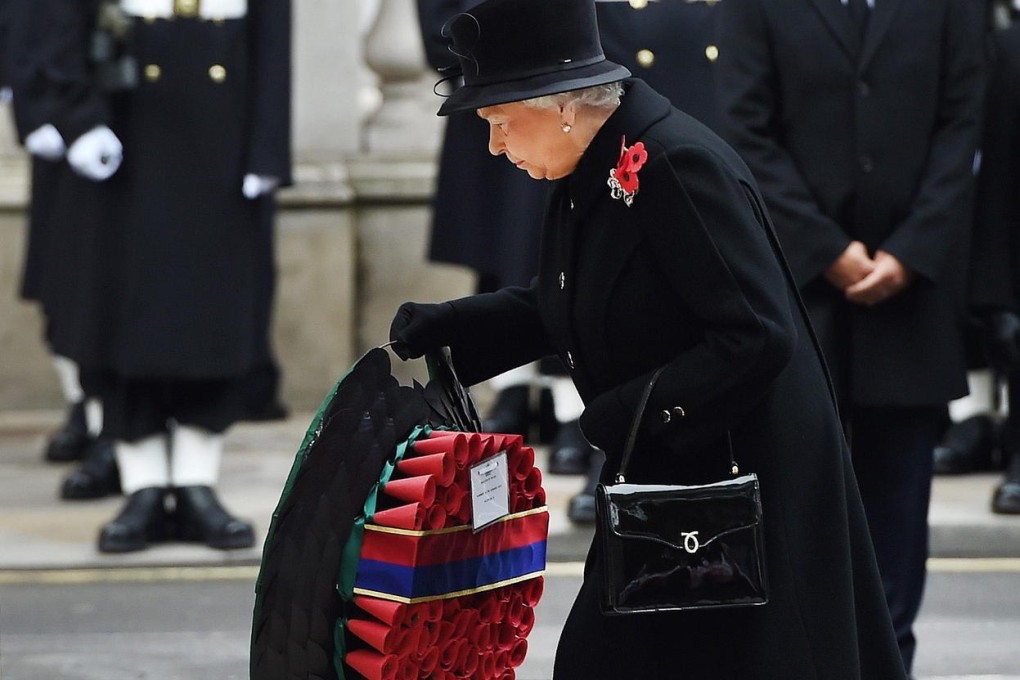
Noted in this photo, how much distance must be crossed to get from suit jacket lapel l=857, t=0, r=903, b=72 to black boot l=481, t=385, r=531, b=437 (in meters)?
3.06

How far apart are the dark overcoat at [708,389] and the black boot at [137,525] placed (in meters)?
3.13

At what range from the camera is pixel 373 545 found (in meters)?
3.11

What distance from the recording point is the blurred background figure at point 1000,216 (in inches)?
233

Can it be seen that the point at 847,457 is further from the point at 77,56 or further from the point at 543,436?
the point at 543,436

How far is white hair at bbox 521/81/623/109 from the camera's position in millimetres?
3076

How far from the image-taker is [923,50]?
15.2ft

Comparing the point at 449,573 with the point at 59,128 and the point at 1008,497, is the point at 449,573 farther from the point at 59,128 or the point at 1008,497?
the point at 1008,497

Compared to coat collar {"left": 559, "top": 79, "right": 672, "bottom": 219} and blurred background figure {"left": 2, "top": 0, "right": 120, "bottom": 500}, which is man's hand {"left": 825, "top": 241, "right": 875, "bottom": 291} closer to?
coat collar {"left": 559, "top": 79, "right": 672, "bottom": 219}

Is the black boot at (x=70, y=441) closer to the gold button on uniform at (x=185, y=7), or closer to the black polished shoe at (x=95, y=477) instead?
the black polished shoe at (x=95, y=477)

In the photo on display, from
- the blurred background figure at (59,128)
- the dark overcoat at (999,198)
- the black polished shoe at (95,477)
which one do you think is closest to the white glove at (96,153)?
the blurred background figure at (59,128)

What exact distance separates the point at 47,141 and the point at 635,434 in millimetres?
3333

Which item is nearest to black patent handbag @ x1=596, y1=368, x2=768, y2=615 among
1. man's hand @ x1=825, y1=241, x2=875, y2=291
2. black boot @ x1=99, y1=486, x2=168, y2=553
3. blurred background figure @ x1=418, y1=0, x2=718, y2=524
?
man's hand @ x1=825, y1=241, x2=875, y2=291

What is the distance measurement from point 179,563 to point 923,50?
275 cm

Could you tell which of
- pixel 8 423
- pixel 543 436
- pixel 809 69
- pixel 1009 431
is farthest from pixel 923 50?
Result: pixel 8 423
